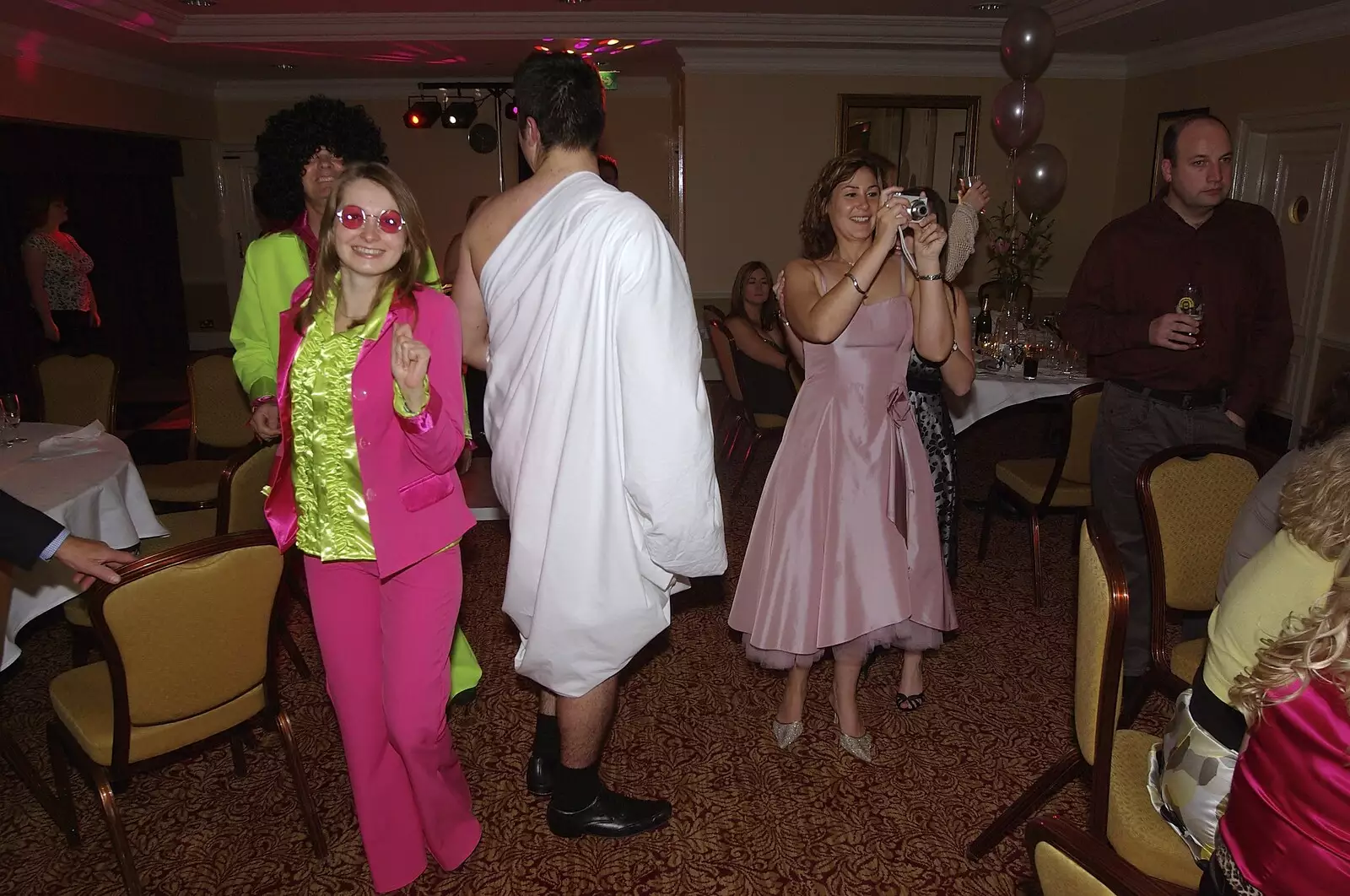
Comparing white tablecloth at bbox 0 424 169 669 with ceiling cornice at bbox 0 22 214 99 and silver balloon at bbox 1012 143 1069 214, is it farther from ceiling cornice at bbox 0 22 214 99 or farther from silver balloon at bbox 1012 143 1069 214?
silver balloon at bbox 1012 143 1069 214

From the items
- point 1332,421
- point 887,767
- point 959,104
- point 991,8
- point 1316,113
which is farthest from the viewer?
point 959,104

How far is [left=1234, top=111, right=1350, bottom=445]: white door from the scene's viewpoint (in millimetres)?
6105

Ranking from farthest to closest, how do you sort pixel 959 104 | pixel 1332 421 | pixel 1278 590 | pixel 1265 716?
pixel 959 104 → pixel 1332 421 → pixel 1278 590 → pixel 1265 716

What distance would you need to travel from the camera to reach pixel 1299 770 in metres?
1.08

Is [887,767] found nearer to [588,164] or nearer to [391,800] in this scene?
[391,800]

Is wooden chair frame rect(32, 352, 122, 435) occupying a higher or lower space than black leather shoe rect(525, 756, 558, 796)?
higher

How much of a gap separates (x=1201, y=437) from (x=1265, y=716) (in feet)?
7.06

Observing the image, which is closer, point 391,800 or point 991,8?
point 391,800

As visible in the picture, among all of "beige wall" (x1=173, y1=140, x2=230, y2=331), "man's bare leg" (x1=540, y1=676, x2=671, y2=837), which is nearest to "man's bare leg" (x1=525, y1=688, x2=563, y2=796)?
"man's bare leg" (x1=540, y1=676, x2=671, y2=837)

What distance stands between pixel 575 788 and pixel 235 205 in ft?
32.4

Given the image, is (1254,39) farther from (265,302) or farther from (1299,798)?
(1299,798)

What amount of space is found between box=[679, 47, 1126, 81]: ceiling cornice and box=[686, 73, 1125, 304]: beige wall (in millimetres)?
63

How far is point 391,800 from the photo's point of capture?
2.14 m

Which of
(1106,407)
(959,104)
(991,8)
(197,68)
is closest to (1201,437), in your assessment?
(1106,407)
